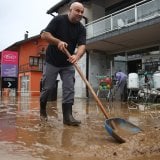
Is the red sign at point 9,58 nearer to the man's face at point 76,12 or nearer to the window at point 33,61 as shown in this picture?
the window at point 33,61

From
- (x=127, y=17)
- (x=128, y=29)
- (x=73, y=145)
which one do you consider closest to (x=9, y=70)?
(x=127, y=17)

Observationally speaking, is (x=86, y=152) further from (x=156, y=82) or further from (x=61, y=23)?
(x=156, y=82)

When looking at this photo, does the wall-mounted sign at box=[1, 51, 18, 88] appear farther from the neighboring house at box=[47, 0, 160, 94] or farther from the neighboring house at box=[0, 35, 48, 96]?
the neighboring house at box=[0, 35, 48, 96]

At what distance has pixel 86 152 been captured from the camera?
118 inches

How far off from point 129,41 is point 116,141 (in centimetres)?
1420

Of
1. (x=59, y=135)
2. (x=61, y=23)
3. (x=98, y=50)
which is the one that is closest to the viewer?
(x=59, y=135)

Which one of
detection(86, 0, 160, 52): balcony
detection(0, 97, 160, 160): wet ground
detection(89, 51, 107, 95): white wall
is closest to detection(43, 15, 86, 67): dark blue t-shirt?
detection(0, 97, 160, 160): wet ground

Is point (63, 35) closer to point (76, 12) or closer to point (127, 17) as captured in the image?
point (76, 12)

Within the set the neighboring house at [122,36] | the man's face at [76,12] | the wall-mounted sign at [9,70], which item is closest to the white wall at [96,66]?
the neighboring house at [122,36]

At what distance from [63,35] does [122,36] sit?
1169 cm

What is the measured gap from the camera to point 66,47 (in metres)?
4.96

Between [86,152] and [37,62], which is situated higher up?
[37,62]

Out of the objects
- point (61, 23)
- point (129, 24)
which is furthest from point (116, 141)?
point (129, 24)

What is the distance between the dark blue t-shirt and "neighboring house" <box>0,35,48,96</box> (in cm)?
3101
